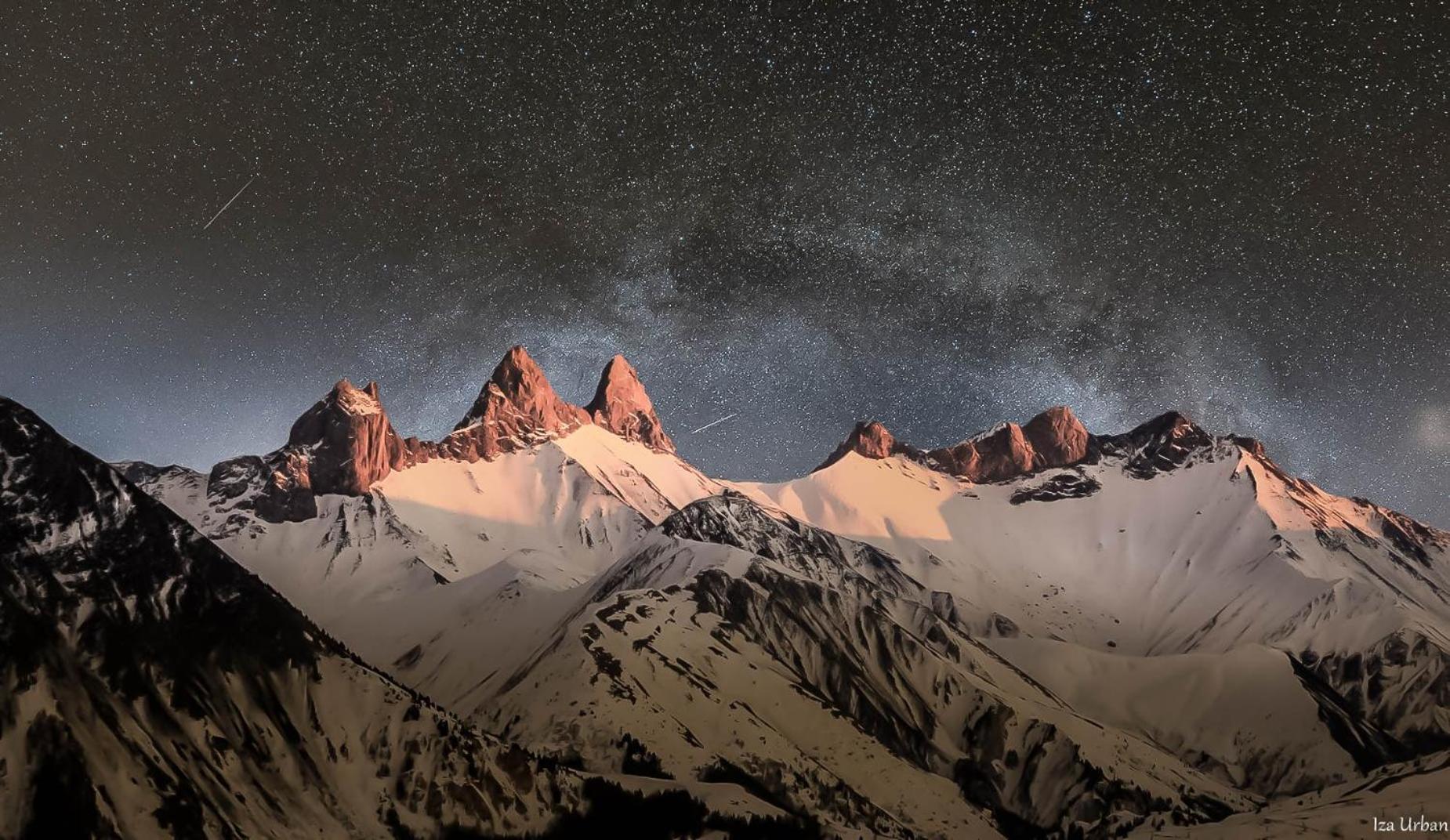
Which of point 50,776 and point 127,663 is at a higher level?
point 127,663

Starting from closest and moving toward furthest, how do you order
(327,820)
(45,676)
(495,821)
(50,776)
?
(50,776) → (45,676) → (327,820) → (495,821)

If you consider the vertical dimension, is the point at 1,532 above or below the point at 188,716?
above

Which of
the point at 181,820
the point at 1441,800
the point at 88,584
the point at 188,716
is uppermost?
the point at 1441,800

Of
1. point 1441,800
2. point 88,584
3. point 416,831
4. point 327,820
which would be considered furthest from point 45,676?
point 1441,800

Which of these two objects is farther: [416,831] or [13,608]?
[416,831]

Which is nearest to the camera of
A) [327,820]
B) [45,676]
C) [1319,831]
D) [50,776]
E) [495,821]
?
[1319,831]

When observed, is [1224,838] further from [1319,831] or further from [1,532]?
[1,532]

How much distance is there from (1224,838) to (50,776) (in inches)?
5536

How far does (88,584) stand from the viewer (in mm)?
199125

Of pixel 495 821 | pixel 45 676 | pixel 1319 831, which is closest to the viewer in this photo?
pixel 1319 831

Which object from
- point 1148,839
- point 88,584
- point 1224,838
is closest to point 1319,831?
point 1224,838

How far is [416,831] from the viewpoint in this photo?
19300 cm

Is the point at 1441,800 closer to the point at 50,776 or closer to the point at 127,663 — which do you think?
the point at 50,776

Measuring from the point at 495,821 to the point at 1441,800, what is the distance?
133 metres
